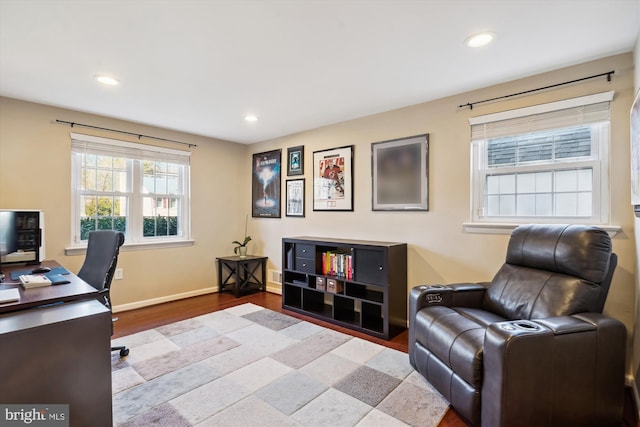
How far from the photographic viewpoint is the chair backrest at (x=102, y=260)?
99.9 inches

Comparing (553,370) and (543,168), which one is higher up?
(543,168)

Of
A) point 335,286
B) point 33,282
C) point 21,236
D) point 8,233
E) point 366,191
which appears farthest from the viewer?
point 366,191

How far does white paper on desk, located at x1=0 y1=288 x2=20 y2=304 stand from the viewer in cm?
166

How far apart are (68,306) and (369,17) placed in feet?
7.66

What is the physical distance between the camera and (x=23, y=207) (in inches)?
125

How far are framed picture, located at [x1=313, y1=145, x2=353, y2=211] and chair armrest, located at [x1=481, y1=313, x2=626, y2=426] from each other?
97.2 inches

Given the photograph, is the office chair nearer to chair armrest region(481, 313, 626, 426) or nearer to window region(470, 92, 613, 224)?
chair armrest region(481, 313, 626, 426)

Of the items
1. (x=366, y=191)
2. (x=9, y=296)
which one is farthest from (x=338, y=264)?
(x=9, y=296)

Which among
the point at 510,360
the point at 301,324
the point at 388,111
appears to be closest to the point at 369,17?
the point at 388,111

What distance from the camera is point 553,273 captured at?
212cm

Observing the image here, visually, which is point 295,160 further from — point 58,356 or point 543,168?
point 58,356

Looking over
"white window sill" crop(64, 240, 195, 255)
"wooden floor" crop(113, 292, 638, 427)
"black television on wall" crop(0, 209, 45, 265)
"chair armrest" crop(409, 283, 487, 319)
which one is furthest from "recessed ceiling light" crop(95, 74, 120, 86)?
"chair armrest" crop(409, 283, 487, 319)

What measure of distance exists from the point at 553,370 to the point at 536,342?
18 centimetres

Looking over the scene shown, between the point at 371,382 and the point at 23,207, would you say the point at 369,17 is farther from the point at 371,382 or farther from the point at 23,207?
the point at 23,207
